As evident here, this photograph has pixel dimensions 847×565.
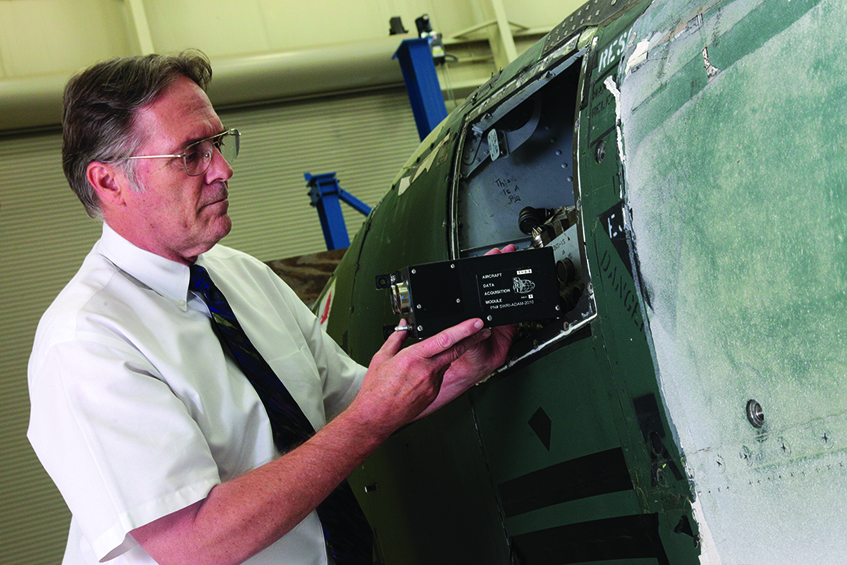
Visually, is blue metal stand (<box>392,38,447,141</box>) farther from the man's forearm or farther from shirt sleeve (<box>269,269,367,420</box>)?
the man's forearm

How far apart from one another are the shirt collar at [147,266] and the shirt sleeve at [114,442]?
0.92 feet

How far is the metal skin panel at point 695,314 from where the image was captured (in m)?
0.87

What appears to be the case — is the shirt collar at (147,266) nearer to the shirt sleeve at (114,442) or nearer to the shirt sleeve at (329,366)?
the shirt sleeve at (114,442)

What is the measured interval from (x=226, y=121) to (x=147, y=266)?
751 centimetres

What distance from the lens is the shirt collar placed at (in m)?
1.67

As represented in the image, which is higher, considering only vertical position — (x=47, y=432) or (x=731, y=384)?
(x=47, y=432)

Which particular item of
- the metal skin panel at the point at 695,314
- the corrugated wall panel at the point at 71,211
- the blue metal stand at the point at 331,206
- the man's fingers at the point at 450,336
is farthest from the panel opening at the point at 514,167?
the corrugated wall panel at the point at 71,211

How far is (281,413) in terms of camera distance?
167 cm

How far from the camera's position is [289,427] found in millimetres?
1662

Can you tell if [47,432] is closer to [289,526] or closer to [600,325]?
[289,526]

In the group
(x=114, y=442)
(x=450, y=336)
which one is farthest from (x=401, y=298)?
(x=114, y=442)

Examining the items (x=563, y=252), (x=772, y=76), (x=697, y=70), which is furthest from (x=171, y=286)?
(x=772, y=76)

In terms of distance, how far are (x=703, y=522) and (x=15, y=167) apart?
29.3 ft

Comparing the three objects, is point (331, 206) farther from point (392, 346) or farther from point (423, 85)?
point (392, 346)
